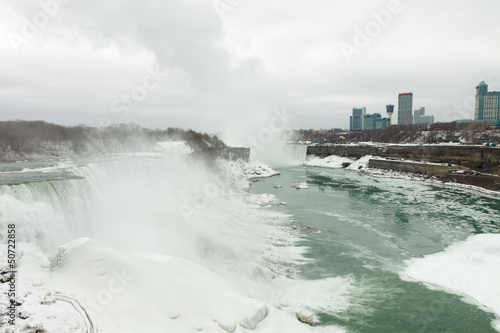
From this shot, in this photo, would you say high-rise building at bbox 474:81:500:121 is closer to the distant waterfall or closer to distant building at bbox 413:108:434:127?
distant building at bbox 413:108:434:127

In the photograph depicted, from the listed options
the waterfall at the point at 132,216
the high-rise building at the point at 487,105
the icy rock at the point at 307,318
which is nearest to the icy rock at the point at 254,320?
the icy rock at the point at 307,318

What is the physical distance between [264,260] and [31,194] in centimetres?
815

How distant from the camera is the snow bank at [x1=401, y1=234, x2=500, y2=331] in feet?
29.8

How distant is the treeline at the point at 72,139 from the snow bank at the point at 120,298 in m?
22.8

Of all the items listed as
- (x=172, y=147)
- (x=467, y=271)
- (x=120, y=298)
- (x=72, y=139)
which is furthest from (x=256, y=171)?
(x=120, y=298)

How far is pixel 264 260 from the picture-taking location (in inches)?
457

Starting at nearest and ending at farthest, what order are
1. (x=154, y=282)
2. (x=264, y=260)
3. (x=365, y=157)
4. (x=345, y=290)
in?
(x=154, y=282), (x=345, y=290), (x=264, y=260), (x=365, y=157)

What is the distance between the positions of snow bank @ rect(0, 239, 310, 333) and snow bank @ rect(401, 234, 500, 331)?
5.39 m

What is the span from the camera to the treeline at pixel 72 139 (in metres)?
28.3

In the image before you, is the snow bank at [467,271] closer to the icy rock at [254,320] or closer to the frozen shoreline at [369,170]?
the icy rock at [254,320]

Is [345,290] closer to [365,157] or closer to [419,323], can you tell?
[419,323]

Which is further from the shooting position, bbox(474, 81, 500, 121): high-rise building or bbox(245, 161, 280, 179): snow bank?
bbox(474, 81, 500, 121): high-rise building

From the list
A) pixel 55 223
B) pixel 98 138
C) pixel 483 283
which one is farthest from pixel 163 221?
pixel 98 138

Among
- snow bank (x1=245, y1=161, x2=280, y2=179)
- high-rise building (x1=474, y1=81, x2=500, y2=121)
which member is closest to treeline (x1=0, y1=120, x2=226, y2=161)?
snow bank (x1=245, y1=161, x2=280, y2=179)
